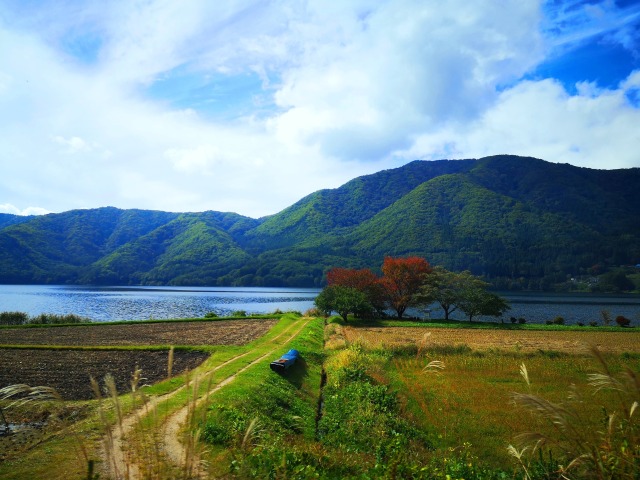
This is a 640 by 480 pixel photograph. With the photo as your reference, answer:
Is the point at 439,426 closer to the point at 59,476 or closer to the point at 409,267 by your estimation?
the point at 59,476

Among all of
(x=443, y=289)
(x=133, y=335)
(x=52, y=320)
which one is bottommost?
(x=133, y=335)

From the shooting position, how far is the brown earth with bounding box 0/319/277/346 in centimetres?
3422

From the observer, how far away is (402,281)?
70.4 m

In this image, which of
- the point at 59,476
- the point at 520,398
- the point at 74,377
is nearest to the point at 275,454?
the point at 59,476

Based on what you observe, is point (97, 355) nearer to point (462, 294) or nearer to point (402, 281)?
point (402, 281)

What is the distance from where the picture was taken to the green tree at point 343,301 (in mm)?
60812

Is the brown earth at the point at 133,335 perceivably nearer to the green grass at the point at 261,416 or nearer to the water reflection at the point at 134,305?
the green grass at the point at 261,416

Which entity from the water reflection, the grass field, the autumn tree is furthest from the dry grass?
the water reflection

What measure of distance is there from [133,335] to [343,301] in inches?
1213

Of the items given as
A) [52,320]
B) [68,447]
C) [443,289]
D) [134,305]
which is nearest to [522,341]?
[443,289]

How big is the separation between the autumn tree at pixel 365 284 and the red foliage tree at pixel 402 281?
1.71 m

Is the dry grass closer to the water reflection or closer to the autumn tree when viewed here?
the autumn tree

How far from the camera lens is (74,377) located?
20.8m

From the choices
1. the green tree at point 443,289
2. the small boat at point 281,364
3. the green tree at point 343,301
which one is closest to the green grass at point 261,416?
the small boat at point 281,364
